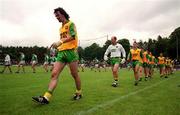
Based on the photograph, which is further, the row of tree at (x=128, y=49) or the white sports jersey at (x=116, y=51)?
the row of tree at (x=128, y=49)

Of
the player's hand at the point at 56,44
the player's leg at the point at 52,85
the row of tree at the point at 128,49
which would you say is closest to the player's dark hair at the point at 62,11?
the player's hand at the point at 56,44

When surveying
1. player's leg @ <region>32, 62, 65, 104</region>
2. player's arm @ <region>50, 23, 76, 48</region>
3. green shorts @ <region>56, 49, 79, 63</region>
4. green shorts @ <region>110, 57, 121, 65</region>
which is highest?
player's arm @ <region>50, 23, 76, 48</region>

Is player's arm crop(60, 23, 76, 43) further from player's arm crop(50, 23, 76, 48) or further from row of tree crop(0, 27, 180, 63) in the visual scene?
row of tree crop(0, 27, 180, 63)

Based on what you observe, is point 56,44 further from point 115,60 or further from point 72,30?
point 115,60

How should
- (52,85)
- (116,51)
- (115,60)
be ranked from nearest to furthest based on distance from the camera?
(52,85), (115,60), (116,51)

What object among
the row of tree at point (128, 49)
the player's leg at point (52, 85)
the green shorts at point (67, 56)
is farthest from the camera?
the row of tree at point (128, 49)

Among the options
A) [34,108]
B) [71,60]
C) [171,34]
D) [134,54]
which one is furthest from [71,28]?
[171,34]

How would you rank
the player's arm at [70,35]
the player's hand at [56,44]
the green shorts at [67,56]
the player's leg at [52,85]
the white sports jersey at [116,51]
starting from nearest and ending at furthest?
the player's leg at [52,85], the player's hand at [56,44], the player's arm at [70,35], the green shorts at [67,56], the white sports jersey at [116,51]

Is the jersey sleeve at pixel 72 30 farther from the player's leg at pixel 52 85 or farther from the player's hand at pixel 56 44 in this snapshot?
the player's leg at pixel 52 85

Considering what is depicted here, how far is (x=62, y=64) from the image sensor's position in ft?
22.5

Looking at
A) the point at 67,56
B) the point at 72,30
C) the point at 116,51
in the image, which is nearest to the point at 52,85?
the point at 67,56

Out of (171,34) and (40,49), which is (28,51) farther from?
(171,34)

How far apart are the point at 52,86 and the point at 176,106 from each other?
122 inches

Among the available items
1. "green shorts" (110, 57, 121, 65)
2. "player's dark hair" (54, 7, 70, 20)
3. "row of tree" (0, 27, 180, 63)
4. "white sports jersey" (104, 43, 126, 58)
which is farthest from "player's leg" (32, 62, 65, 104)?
"row of tree" (0, 27, 180, 63)
